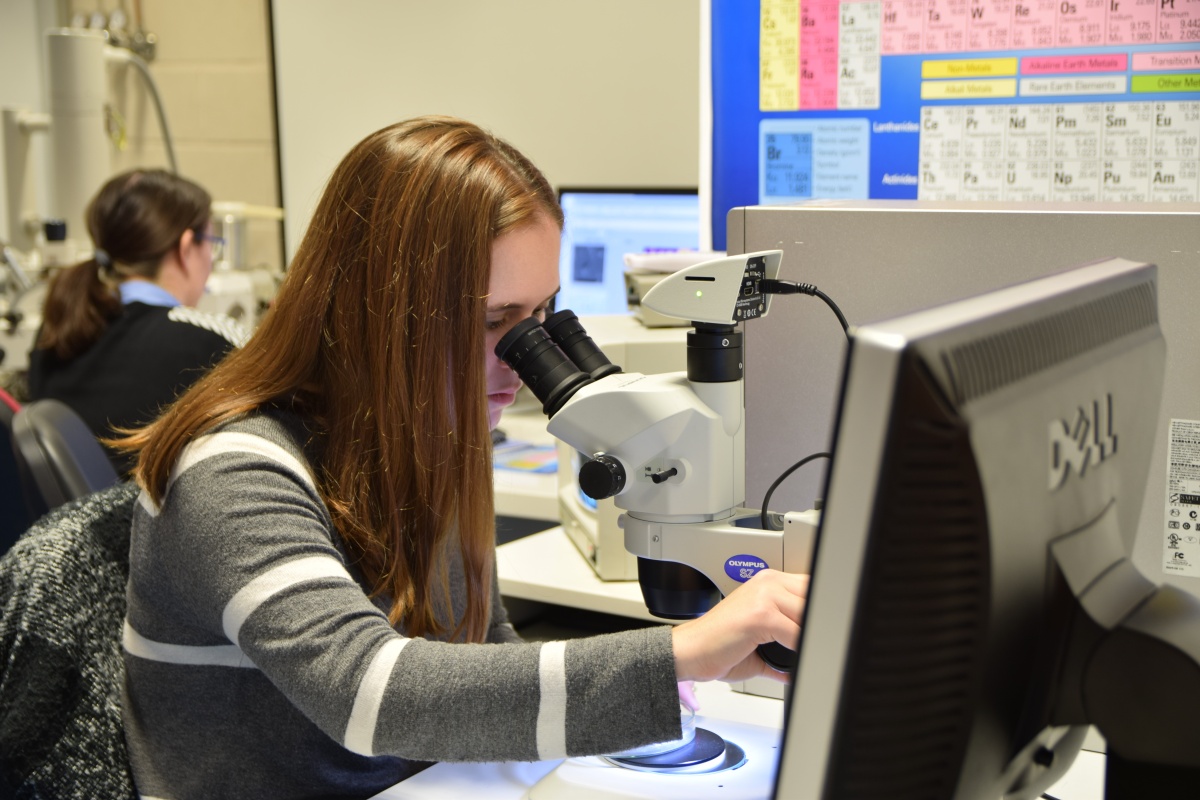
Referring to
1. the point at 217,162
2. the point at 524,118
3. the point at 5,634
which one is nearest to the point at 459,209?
the point at 5,634

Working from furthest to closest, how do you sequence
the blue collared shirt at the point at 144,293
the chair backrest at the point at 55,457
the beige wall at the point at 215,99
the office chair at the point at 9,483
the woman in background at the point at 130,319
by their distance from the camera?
the beige wall at the point at 215,99
the blue collared shirt at the point at 144,293
the woman in background at the point at 130,319
the office chair at the point at 9,483
the chair backrest at the point at 55,457

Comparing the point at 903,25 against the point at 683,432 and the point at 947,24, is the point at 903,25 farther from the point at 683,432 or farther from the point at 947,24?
the point at 683,432

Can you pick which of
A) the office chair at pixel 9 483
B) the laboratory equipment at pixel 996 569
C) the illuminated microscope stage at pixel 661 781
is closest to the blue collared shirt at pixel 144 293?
the office chair at pixel 9 483

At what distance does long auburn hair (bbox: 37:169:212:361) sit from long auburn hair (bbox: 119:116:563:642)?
1473mm

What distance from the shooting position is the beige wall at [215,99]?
11.5ft

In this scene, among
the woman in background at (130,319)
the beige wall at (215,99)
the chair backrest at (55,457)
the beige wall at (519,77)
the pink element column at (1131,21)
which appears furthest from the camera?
the beige wall at (215,99)

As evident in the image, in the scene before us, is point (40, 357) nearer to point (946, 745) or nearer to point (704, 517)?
point (704, 517)

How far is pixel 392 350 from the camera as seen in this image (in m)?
0.98

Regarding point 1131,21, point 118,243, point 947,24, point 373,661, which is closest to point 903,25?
point 947,24

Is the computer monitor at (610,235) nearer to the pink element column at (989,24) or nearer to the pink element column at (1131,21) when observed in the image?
the pink element column at (989,24)

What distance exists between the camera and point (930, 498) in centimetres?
44

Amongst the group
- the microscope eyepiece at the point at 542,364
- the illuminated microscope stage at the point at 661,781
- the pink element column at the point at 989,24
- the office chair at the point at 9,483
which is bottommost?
the illuminated microscope stage at the point at 661,781

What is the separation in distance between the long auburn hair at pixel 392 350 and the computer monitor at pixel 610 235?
1455mm

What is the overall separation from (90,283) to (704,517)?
186cm
